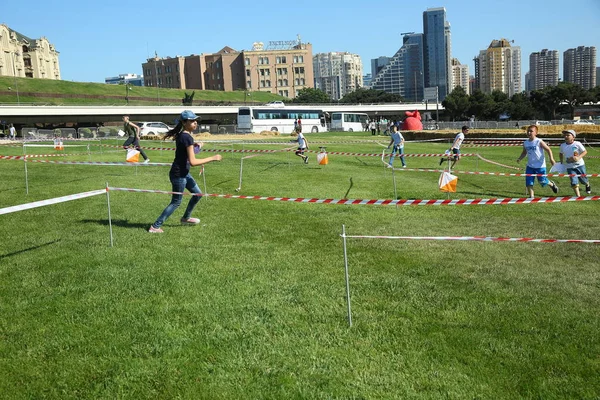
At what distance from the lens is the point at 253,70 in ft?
555

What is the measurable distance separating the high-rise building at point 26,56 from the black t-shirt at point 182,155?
416 ft

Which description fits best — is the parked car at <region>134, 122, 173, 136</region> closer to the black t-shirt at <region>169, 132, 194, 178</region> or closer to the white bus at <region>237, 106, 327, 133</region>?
the white bus at <region>237, 106, 327, 133</region>

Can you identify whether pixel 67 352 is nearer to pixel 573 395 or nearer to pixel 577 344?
pixel 573 395

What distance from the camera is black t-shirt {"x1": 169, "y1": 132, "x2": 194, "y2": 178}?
871 centimetres

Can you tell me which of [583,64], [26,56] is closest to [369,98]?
[26,56]

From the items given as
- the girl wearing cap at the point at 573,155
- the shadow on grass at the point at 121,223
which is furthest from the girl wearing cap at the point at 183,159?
the girl wearing cap at the point at 573,155

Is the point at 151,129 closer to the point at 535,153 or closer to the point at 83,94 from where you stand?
the point at 535,153

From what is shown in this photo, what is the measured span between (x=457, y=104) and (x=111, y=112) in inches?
2599

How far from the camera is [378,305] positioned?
5.63 m

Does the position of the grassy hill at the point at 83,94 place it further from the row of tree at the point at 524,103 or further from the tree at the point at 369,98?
the row of tree at the point at 524,103

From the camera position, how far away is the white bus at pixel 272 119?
6350 cm

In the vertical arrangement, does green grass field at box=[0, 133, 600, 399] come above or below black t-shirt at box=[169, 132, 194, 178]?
below

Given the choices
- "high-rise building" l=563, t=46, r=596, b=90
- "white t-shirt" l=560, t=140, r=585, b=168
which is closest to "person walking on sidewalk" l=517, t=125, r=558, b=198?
"white t-shirt" l=560, t=140, r=585, b=168

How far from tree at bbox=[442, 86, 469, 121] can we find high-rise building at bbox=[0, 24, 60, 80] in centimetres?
9752
